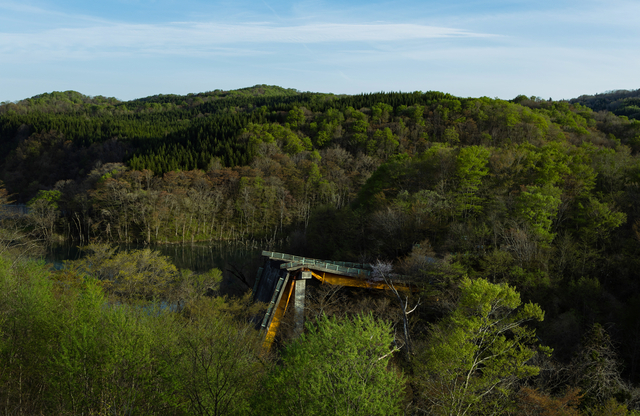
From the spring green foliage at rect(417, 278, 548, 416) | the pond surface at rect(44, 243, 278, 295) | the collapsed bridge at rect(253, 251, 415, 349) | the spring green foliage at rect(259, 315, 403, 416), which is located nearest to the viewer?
the spring green foliage at rect(259, 315, 403, 416)

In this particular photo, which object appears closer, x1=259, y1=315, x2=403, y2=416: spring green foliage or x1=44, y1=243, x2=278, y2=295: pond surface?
x1=259, y1=315, x2=403, y2=416: spring green foliage

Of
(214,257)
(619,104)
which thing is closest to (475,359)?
(214,257)

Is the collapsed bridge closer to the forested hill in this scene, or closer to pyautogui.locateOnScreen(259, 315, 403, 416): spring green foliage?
pyautogui.locateOnScreen(259, 315, 403, 416): spring green foliage

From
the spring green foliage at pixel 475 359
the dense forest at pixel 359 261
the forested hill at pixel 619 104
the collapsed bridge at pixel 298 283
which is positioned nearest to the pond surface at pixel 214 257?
the dense forest at pixel 359 261

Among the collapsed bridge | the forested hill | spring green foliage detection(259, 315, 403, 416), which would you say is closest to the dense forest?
spring green foliage detection(259, 315, 403, 416)

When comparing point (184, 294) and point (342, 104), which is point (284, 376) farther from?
point (342, 104)

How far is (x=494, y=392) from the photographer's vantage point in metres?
16.3

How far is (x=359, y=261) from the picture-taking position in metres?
33.9

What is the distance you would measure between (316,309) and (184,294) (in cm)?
954

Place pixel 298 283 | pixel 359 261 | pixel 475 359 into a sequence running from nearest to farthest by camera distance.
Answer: pixel 475 359
pixel 298 283
pixel 359 261

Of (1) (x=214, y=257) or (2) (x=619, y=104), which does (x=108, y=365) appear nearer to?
(1) (x=214, y=257)

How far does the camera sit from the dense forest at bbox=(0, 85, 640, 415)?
1220 cm

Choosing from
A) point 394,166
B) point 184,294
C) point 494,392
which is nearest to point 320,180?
point 394,166

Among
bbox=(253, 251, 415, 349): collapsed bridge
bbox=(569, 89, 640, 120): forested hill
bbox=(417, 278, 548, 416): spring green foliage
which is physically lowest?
bbox=(253, 251, 415, 349): collapsed bridge
